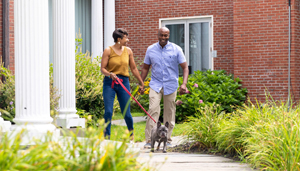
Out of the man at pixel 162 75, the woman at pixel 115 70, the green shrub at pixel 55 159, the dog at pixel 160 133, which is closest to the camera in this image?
the green shrub at pixel 55 159

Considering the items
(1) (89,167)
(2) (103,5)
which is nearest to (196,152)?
(1) (89,167)

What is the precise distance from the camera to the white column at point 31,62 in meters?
4.42

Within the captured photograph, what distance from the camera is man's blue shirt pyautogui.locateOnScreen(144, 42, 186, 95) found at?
612cm

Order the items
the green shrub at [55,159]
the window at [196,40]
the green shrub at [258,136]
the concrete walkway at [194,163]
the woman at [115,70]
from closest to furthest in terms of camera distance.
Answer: the green shrub at [55,159]
the green shrub at [258,136]
the concrete walkway at [194,163]
the woman at [115,70]
the window at [196,40]

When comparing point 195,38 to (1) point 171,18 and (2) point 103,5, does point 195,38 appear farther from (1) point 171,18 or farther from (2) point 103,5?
(2) point 103,5

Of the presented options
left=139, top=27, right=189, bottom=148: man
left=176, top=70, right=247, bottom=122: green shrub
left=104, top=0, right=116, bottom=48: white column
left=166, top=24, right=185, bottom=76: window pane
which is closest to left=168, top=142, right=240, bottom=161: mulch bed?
left=139, top=27, right=189, bottom=148: man

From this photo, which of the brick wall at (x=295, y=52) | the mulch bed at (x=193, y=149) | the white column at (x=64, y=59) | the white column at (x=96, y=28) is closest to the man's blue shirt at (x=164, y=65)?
the mulch bed at (x=193, y=149)

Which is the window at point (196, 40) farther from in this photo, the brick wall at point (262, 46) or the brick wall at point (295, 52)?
the brick wall at point (295, 52)

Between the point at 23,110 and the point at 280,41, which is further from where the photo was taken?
the point at 280,41

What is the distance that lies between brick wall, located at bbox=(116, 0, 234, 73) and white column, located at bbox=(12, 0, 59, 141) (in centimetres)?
826

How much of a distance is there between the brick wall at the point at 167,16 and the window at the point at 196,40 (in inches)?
7.1

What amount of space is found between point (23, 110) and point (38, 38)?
77cm

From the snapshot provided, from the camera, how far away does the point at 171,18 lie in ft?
41.5

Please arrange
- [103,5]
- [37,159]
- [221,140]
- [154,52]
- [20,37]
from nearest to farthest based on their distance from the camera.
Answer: [37,159] < [20,37] < [221,140] < [154,52] < [103,5]
